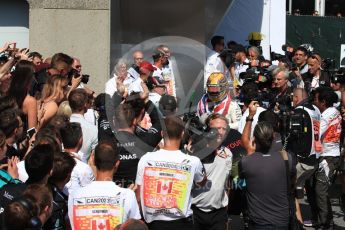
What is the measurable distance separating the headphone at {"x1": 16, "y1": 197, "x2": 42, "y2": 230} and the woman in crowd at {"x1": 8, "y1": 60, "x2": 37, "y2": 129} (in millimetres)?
3111

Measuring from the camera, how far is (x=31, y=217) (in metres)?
3.96

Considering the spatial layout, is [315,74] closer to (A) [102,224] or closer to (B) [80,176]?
(B) [80,176]

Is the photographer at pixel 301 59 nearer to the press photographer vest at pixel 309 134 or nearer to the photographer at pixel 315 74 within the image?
the photographer at pixel 315 74

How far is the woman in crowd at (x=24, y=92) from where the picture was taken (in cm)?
713

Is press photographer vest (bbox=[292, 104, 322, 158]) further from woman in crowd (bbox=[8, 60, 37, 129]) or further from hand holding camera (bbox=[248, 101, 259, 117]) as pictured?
woman in crowd (bbox=[8, 60, 37, 129])

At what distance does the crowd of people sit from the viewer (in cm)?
501

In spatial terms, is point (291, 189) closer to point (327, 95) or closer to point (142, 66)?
point (327, 95)

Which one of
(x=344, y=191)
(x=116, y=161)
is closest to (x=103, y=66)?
(x=344, y=191)

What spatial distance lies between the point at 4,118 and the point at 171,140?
4.85ft

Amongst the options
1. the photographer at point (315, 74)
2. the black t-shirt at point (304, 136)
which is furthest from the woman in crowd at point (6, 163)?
the photographer at point (315, 74)

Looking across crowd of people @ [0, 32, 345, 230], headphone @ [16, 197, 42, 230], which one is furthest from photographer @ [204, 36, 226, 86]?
headphone @ [16, 197, 42, 230]

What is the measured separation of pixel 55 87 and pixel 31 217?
3.84 metres

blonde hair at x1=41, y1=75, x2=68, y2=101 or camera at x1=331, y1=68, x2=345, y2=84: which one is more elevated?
camera at x1=331, y1=68, x2=345, y2=84

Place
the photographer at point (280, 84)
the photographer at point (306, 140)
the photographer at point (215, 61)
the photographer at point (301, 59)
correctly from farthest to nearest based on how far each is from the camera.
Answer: the photographer at point (301, 59) < the photographer at point (215, 61) < the photographer at point (280, 84) < the photographer at point (306, 140)
